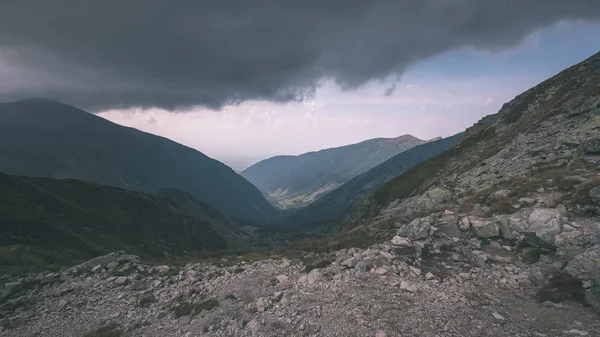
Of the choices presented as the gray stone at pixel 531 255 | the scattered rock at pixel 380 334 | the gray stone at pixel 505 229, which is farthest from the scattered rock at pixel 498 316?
the gray stone at pixel 505 229

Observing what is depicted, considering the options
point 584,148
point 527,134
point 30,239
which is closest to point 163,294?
point 584,148

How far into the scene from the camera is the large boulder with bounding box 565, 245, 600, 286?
14320 millimetres

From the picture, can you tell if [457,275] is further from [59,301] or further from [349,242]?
[59,301]

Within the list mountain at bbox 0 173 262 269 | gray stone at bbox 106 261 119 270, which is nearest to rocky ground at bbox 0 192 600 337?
gray stone at bbox 106 261 119 270

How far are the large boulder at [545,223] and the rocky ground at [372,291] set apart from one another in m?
0.08

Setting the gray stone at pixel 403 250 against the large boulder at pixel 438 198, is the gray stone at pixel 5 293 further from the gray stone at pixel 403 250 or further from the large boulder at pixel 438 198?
the large boulder at pixel 438 198

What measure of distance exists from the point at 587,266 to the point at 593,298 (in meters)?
1.79

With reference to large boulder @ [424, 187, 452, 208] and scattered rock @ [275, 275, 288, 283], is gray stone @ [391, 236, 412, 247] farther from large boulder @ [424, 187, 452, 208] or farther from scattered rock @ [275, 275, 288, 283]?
large boulder @ [424, 187, 452, 208]

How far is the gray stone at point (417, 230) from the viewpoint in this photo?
20.5 metres

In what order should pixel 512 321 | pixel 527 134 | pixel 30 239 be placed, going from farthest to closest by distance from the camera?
pixel 30 239
pixel 527 134
pixel 512 321

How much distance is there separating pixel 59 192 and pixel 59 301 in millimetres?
175596

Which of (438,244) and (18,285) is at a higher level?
(18,285)

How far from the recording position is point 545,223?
742 inches

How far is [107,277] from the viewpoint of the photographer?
23.4m
